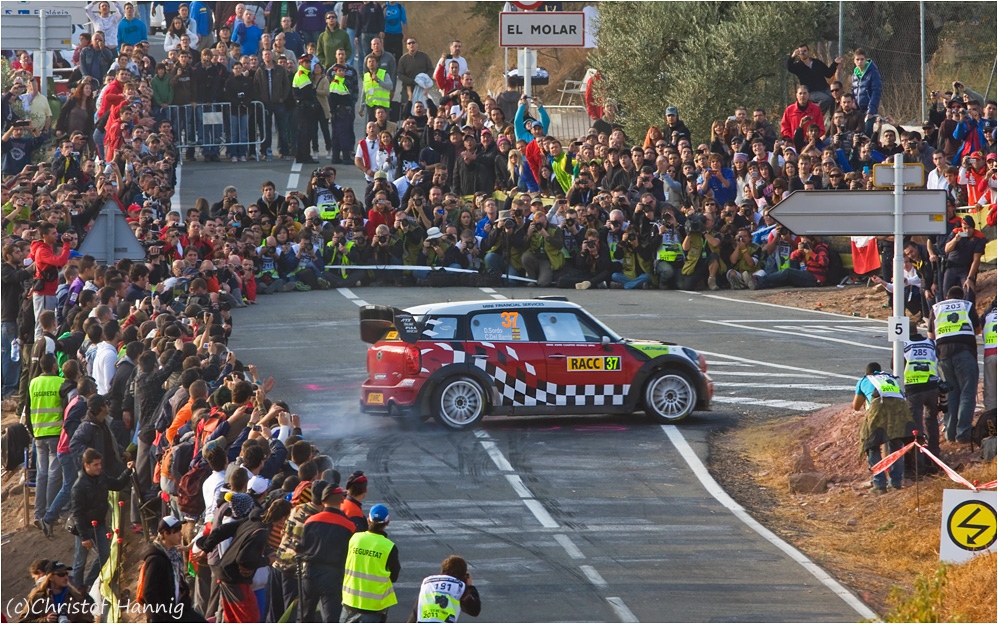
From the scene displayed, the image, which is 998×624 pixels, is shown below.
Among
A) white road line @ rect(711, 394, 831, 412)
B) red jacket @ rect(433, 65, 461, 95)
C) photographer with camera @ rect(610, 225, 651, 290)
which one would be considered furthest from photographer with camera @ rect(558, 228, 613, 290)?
white road line @ rect(711, 394, 831, 412)

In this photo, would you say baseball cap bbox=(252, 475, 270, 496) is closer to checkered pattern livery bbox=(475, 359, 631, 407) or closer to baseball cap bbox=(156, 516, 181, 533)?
baseball cap bbox=(156, 516, 181, 533)

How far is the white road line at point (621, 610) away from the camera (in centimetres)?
1147

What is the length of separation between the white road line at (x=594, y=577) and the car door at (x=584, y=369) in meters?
5.46

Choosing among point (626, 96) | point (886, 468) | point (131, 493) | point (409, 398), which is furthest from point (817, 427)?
point (626, 96)

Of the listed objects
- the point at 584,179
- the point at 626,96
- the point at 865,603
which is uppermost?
the point at 626,96

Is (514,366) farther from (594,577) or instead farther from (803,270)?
(803,270)

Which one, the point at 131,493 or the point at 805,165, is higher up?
the point at 805,165

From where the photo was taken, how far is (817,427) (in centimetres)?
1767

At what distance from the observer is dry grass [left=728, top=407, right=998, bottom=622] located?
10.9m

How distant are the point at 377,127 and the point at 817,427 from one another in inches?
663

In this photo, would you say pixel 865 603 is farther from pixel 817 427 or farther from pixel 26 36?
pixel 26 36

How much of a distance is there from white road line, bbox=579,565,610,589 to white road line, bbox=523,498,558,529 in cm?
141

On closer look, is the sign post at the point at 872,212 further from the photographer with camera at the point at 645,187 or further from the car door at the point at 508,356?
the photographer with camera at the point at 645,187

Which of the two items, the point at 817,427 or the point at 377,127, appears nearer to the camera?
the point at 817,427
